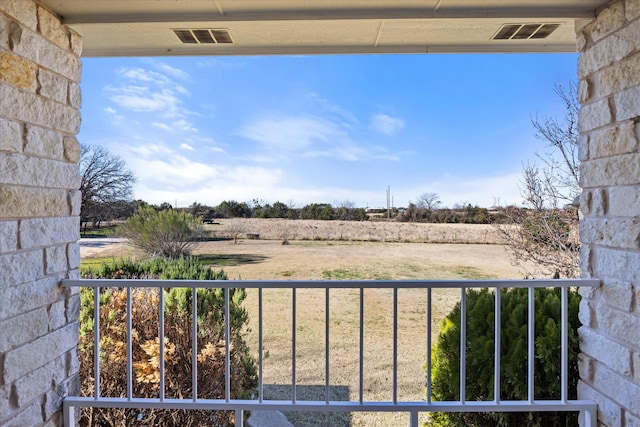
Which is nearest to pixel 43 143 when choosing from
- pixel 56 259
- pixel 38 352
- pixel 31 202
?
pixel 31 202

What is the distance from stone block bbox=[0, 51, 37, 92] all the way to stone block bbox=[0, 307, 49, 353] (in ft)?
3.39

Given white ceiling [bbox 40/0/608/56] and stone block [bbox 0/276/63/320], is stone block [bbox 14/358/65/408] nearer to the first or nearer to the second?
stone block [bbox 0/276/63/320]

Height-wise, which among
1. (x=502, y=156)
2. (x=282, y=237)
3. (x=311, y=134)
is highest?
(x=311, y=134)

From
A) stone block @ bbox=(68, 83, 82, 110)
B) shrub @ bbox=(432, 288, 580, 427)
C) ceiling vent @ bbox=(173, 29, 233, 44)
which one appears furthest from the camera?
shrub @ bbox=(432, 288, 580, 427)

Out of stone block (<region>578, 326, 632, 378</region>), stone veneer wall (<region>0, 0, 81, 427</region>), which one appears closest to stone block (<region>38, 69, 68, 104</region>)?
stone veneer wall (<region>0, 0, 81, 427</region>)

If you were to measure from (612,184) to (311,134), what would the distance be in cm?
467

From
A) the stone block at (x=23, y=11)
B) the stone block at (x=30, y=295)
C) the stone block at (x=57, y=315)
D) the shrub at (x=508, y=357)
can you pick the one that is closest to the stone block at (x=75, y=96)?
the stone block at (x=23, y=11)

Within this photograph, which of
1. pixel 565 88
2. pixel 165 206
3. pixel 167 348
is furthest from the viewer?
pixel 165 206

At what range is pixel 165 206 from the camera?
4285 mm

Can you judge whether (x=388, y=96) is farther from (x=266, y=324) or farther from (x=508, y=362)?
(x=508, y=362)

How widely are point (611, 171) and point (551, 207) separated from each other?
302cm

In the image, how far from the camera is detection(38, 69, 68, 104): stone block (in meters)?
1.60

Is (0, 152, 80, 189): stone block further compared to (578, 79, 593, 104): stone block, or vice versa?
(578, 79, 593, 104): stone block

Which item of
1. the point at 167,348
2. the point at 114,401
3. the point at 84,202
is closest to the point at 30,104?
the point at 114,401
